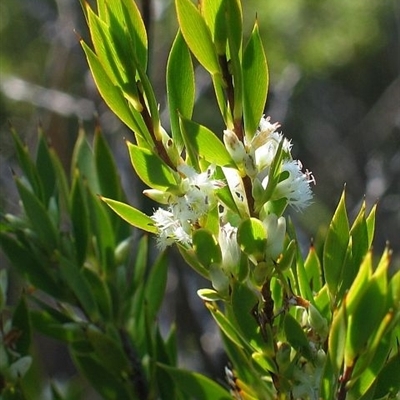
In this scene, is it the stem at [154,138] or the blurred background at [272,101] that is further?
the blurred background at [272,101]

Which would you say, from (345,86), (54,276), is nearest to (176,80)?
(54,276)

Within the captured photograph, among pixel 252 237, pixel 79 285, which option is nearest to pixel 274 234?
pixel 252 237

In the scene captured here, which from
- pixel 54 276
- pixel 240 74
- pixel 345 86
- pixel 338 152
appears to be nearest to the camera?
pixel 240 74

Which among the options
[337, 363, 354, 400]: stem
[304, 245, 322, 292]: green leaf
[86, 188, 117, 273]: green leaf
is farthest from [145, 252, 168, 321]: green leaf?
[337, 363, 354, 400]: stem

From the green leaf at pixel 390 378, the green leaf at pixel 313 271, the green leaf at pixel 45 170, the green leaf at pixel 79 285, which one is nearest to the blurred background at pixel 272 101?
the green leaf at pixel 45 170

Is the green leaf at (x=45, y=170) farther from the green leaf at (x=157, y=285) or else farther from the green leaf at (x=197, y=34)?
the green leaf at (x=197, y=34)

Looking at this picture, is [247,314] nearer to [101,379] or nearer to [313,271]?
[313,271]

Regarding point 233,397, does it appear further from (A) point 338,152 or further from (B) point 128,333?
(A) point 338,152
